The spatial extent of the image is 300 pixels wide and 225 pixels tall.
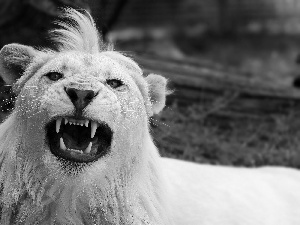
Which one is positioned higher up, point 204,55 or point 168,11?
point 168,11

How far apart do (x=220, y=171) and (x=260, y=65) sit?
1130 cm

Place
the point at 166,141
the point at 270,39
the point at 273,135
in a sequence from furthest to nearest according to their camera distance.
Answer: the point at 270,39 → the point at 273,135 → the point at 166,141

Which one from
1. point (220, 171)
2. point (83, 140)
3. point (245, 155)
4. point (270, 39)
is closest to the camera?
point (83, 140)

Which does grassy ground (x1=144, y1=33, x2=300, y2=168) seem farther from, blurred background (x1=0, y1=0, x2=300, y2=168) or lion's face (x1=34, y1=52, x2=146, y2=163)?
lion's face (x1=34, y1=52, x2=146, y2=163)

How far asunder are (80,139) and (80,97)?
0.21 m

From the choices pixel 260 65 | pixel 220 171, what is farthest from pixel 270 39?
pixel 220 171

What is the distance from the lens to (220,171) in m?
3.71

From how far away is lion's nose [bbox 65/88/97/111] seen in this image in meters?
2.55

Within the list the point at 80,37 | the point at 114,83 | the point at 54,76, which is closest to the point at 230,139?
the point at 80,37

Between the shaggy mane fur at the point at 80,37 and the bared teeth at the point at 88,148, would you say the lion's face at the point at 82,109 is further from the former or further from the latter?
the shaggy mane fur at the point at 80,37

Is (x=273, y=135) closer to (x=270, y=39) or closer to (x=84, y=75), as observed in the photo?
(x=84, y=75)

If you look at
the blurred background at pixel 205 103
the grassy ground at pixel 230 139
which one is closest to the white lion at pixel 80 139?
the blurred background at pixel 205 103

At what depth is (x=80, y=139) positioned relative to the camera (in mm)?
2666

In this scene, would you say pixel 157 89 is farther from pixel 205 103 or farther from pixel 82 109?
pixel 205 103
